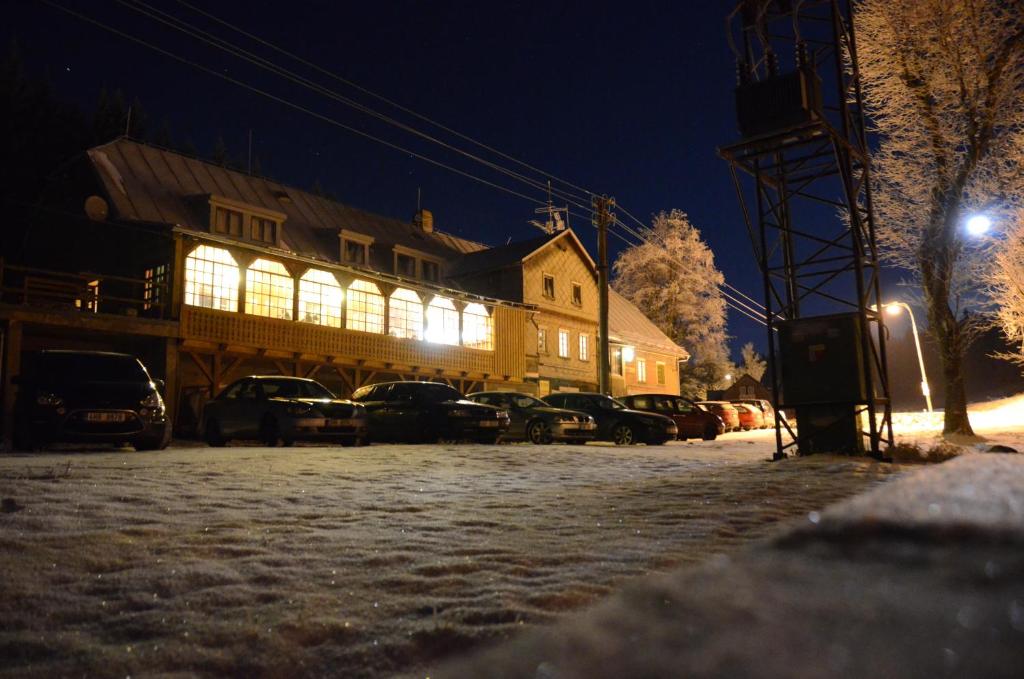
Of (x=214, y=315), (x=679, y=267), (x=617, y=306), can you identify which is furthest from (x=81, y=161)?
(x=679, y=267)

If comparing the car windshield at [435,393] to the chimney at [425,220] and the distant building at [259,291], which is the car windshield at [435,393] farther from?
the chimney at [425,220]

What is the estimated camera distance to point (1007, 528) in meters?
3.45

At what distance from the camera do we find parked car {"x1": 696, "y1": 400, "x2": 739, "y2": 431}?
2792 centimetres

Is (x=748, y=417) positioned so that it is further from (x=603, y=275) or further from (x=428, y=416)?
(x=428, y=416)

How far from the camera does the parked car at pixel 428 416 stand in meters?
15.7

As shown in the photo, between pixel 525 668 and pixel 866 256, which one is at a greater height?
pixel 866 256

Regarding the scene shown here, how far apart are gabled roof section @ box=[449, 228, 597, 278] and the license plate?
67.2ft

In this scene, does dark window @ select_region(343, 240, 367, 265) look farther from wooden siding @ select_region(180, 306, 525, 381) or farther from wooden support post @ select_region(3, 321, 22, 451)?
wooden support post @ select_region(3, 321, 22, 451)

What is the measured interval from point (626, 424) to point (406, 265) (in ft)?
46.1

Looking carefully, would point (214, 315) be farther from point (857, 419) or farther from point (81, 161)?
point (857, 419)

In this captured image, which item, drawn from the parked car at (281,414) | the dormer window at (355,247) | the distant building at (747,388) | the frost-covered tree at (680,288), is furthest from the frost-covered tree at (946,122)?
the distant building at (747,388)

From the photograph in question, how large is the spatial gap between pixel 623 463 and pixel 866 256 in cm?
580

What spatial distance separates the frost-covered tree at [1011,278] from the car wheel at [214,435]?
19.5m

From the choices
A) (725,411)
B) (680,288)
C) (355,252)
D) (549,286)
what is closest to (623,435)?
(725,411)
